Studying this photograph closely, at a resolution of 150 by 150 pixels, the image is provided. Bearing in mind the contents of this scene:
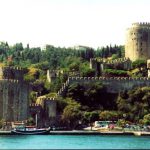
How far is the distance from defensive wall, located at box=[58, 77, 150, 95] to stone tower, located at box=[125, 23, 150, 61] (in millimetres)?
18685

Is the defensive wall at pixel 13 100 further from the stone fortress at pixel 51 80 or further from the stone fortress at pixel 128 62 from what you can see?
the stone fortress at pixel 128 62

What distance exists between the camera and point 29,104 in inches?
3484

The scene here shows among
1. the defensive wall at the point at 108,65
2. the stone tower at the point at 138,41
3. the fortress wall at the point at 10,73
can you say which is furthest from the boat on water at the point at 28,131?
the stone tower at the point at 138,41

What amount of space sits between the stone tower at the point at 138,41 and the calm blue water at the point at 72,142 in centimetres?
3671

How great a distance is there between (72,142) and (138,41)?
47654 millimetres

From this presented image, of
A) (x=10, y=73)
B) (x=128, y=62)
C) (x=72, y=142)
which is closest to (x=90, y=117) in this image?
(x=10, y=73)

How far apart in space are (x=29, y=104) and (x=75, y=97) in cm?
780

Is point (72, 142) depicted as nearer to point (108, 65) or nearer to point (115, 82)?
point (115, 82)

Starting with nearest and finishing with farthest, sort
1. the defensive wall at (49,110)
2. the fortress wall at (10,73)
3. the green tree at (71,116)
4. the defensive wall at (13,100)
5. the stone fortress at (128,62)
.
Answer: the defensive wall at (13,100)
the green tree at (71,116)
the defensive wall at (49,110)
the fortress wall at (10,73)
the stone fortress at (128,62)

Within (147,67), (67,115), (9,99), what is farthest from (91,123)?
(147,67)

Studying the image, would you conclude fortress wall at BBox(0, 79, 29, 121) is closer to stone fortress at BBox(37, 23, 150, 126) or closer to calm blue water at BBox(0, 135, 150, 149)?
stone fortress at BBox(37, 23, 150, 126)

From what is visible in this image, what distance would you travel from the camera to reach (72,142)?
233 ft

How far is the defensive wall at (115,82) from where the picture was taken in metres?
96.2

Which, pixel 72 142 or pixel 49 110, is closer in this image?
pixel 72 142
